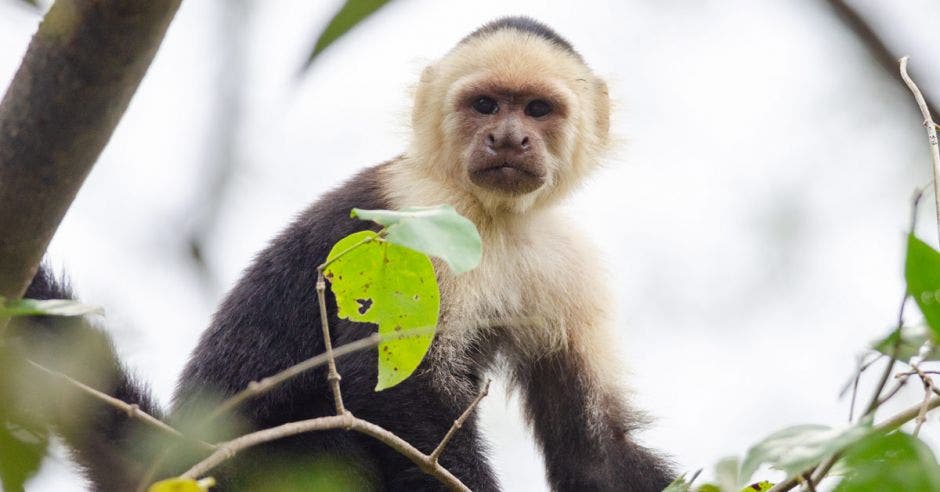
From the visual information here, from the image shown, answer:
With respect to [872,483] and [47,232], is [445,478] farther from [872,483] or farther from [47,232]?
[872,483]

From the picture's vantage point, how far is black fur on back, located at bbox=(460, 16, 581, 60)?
5.29m

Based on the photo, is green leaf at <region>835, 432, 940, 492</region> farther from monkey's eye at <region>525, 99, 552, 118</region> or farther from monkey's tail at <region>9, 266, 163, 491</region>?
monkey's eye at <region>525, 99, 552, 118</region>

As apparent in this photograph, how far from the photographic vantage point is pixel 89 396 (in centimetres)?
345

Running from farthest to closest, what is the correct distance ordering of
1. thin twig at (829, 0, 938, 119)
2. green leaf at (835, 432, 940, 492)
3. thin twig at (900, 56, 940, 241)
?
thin twig at (829, 0, 938, 119)
thin twig at (900, 56, 940, 241)
green leaf at (835, 432, 940, 492)

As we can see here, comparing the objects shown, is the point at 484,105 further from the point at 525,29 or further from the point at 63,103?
the point at 63,103

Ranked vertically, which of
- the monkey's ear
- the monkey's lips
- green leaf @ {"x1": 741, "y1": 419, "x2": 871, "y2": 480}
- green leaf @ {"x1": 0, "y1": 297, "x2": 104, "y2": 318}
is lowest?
green leaf @ {"x1": 0, "y1": 297, "x2": 104, "y2": 318}

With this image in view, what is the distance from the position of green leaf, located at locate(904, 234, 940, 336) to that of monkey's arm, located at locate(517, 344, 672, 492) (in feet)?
11.8

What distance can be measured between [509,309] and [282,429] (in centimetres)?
302

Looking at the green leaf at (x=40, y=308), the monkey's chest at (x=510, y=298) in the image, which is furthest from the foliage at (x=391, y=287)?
the monkey's chest at (x=510, y=298)

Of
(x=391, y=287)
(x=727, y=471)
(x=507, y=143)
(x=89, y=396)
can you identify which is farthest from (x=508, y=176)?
(x=727, y=471)

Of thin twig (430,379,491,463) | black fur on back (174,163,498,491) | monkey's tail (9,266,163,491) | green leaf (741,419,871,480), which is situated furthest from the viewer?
black fur on back (174,163,498,491)

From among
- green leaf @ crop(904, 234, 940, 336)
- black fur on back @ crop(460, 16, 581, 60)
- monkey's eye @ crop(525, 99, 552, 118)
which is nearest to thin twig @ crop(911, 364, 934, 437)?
green leaf @ crop(904, 234, 940, 336)

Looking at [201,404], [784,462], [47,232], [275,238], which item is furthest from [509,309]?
[784,462]

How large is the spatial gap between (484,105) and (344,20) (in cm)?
295
